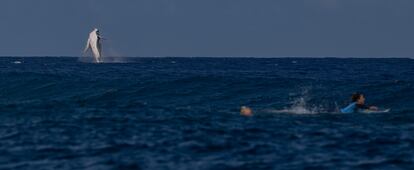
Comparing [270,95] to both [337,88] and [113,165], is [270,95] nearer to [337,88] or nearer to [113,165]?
[337,88]

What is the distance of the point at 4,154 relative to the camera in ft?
57.5

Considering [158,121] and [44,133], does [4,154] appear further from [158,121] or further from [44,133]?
[158,121]

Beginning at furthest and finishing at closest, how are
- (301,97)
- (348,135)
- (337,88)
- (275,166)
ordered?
(337,88), (301,97), (348,135), (275,166)

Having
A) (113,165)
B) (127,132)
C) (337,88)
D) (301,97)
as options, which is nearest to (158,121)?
(127,132)

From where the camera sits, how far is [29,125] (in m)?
22.5

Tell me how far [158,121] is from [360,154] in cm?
787

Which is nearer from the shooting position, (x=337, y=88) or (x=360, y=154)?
(x=360, y=154)

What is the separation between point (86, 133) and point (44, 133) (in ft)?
3.45

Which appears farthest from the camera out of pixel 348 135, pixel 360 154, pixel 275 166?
pixel 348 135

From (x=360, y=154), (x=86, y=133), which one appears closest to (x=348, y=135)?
(x=360, y=154)

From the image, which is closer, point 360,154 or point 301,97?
point 360,154
